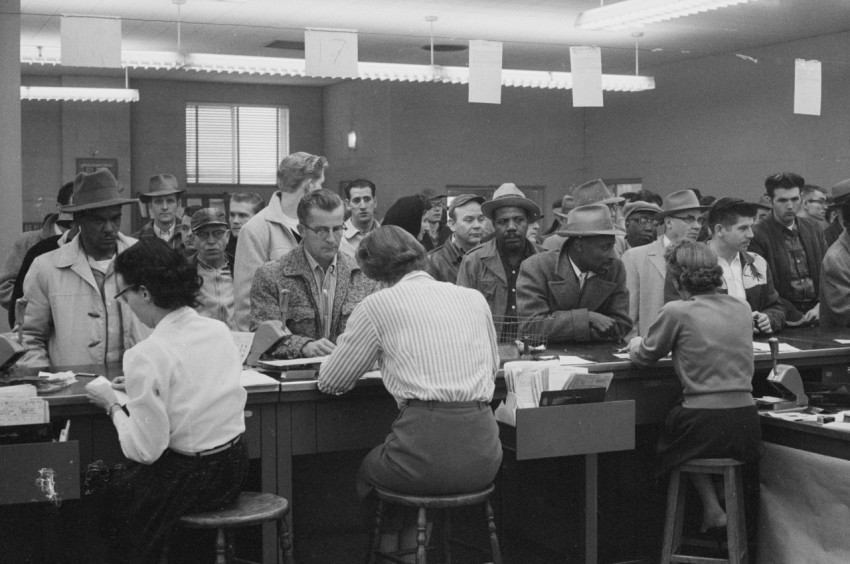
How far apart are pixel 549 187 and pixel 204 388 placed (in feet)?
40.2

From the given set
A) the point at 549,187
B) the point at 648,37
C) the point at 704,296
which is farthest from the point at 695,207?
the point at 549,187

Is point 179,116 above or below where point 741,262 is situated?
above

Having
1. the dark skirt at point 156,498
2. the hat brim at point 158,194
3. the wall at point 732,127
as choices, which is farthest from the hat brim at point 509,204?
the wall at point 732,127

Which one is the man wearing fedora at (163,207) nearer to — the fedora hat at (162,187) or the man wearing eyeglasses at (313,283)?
the fedora hat at (162,187)

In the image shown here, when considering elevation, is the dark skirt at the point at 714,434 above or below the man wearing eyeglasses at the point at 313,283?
below

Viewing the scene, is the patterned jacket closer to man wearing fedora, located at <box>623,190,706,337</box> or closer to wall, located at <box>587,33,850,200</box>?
man wearing fedora, located at <box>623,190,706,337</box>

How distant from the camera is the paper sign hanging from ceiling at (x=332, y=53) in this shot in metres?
6.71

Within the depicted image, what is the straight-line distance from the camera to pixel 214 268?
5.43 m

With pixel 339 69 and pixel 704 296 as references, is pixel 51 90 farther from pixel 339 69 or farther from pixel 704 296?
pixel 704 296

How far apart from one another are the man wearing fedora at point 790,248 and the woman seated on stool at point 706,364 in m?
2.35

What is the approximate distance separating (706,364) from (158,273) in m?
2.10

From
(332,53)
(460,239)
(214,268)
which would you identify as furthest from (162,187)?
(460,239)

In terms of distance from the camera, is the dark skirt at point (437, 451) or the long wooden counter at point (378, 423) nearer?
the dark skirt at point (437, 451)

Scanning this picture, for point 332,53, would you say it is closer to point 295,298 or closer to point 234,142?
point 295,298
